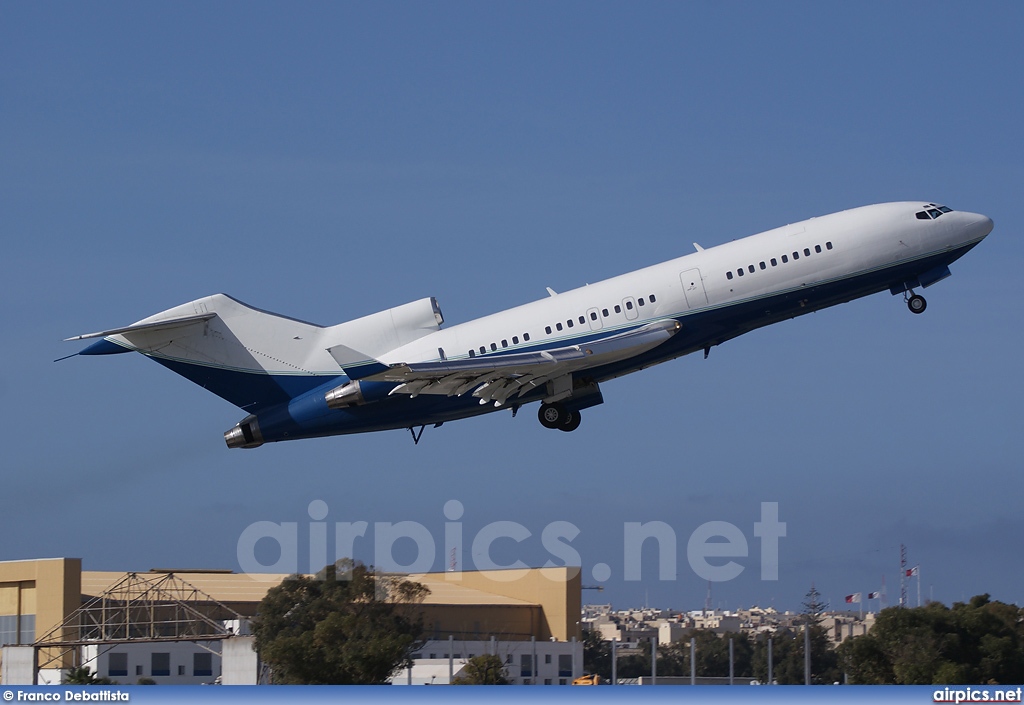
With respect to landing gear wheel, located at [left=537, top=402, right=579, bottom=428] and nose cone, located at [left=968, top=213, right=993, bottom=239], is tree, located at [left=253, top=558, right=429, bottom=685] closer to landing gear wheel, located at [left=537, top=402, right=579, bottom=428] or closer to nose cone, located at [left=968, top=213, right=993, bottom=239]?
landing gear wheel, located at [left=537, top=402, right=579, bottom=428]

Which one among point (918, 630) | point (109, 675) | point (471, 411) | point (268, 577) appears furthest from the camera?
point (268, 577)

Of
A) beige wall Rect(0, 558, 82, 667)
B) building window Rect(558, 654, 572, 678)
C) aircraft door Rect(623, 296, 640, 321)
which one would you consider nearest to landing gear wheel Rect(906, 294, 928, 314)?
aircraft door Rect(623, 296, 640, 321)

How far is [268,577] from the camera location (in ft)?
205

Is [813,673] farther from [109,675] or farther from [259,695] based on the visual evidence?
[259,695]

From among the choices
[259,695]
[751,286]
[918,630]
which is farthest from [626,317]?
[259,695]

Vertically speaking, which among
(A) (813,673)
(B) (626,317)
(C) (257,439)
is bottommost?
(A) (813,673)

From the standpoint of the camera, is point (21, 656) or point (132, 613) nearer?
point (21, 656)

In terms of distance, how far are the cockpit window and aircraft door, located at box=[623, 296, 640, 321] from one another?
323 inches

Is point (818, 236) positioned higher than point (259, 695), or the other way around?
point (818, 236)

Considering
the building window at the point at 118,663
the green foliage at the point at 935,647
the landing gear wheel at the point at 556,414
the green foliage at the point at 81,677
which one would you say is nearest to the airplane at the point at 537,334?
the landing gear wheel at the point at 556,414

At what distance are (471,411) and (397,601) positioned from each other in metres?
15.9

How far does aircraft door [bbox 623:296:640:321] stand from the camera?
1427 inches

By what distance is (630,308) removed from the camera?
36.3m

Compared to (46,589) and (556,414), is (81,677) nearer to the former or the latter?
(46,589)
